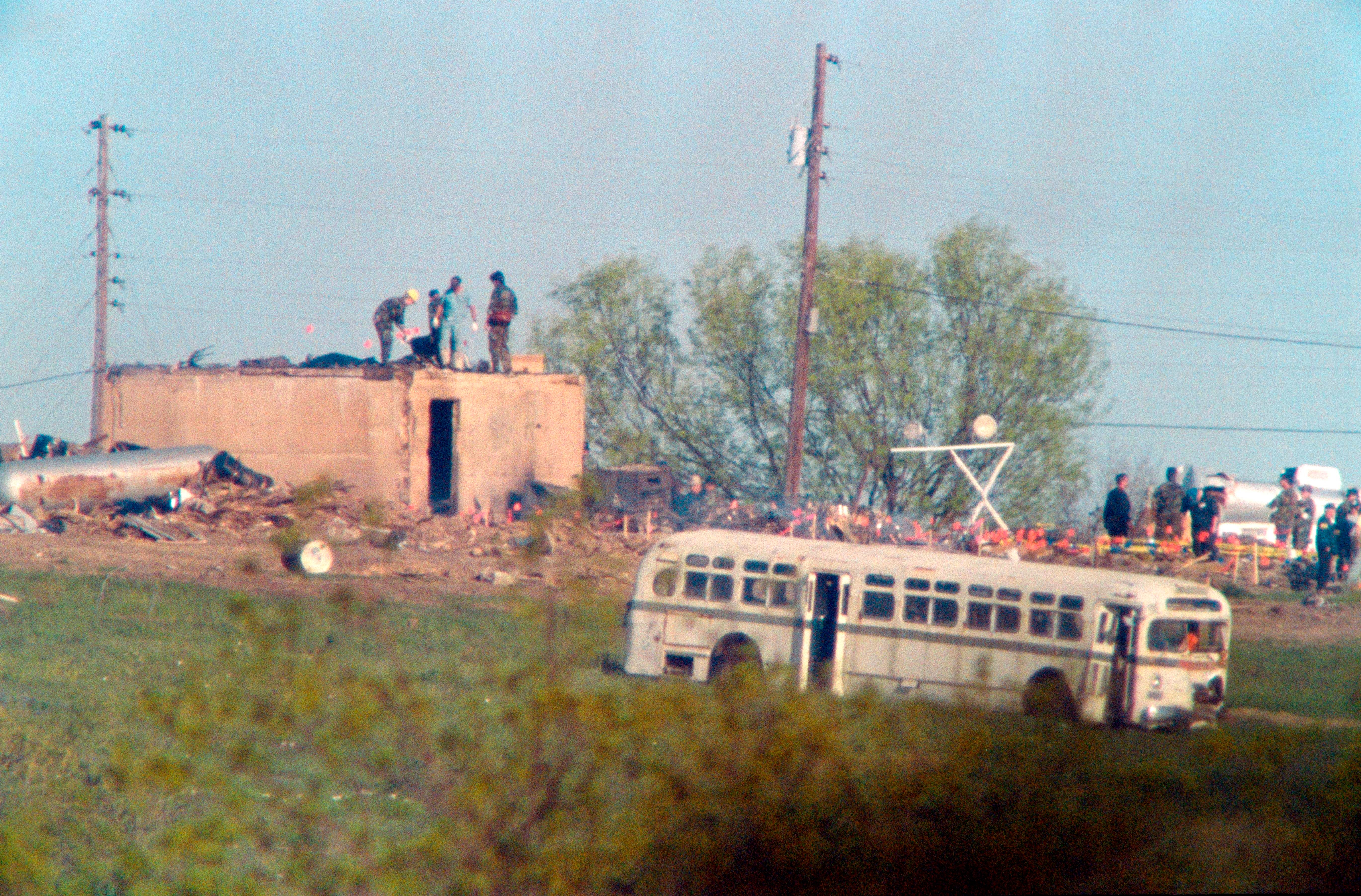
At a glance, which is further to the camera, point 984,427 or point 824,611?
point 984,427

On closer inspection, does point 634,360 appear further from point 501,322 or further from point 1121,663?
point 1121,663

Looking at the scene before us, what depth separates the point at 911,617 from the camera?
34.4 feet

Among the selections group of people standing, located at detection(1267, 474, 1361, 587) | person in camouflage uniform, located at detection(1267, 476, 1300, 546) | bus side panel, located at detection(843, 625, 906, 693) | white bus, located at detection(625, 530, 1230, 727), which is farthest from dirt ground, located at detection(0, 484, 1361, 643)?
person in camouflage uniform, located at detection(1267, 476, 1300, 546)

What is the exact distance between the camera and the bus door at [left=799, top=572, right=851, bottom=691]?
1050cm

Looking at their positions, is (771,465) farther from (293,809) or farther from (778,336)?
(293,809)

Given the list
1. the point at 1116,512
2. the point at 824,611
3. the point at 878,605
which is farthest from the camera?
the point at 1116,512

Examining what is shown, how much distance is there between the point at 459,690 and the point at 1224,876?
209 cm

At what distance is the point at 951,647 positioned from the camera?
849 centimetres

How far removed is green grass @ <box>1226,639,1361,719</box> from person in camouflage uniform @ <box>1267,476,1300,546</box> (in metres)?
12.6

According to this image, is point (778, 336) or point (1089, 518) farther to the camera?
point (778, 336)

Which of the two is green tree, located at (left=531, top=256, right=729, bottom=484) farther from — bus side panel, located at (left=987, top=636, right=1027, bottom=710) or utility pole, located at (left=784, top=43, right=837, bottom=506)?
bus side panel, located at (left=987, top=636, right=1027, bottom=710)

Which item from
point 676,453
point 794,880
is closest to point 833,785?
point 794,880

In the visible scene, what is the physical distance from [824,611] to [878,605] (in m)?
0.47

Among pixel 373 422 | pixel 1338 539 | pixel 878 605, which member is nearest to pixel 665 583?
pixel 878 605
